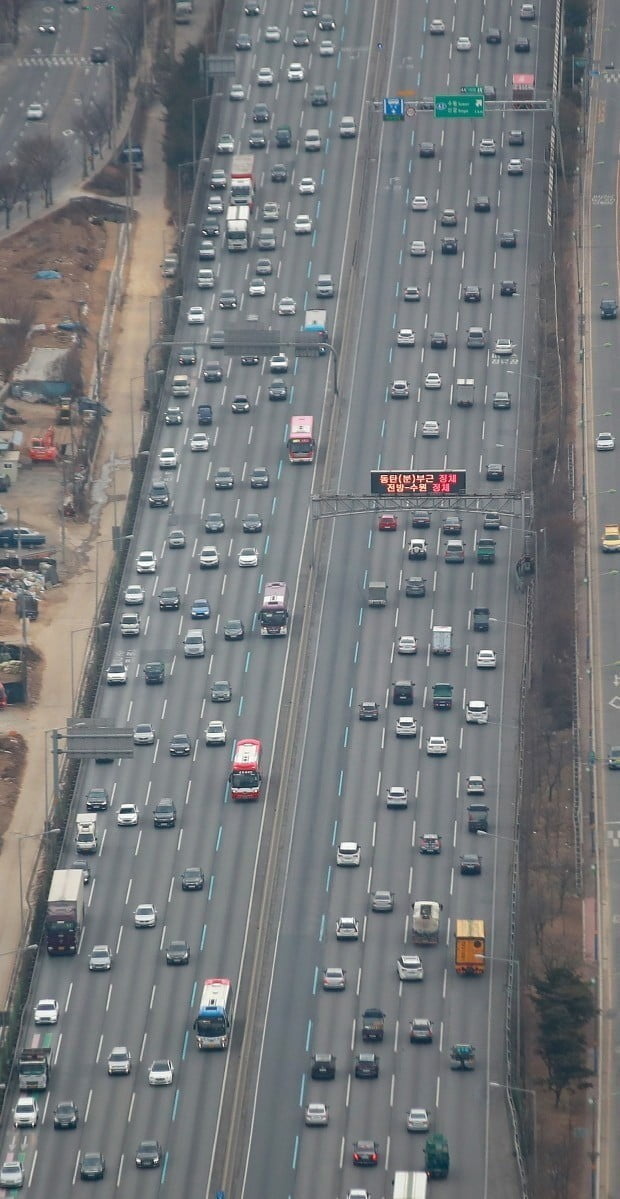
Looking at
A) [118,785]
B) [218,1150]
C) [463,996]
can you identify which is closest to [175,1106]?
[218,1150]

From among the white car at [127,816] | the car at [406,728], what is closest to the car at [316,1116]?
the white car at [127,816]

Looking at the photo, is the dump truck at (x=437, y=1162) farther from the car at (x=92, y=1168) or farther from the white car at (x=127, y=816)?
the white car at (x=127, y=816)

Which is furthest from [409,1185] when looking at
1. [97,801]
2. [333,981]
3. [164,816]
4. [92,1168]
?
[97,801]

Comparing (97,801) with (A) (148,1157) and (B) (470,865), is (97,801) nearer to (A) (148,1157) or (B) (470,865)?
(B) (470,865)

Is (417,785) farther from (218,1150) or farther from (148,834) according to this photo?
(218,1150)

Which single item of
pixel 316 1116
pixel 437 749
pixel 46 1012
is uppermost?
pixel 437 749

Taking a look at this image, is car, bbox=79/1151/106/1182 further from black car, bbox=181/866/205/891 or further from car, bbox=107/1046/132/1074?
black car, bbox=181/866/205/891

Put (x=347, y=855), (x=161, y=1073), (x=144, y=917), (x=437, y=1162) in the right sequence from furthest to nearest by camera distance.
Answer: (x=347, y=855) → (x=144, y=917) → (x=161, y=1073) → (x=437, y=1162)

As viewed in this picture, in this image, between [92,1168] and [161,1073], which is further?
[161,1073]

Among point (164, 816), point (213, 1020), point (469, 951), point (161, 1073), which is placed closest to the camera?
point (161, 1073)
